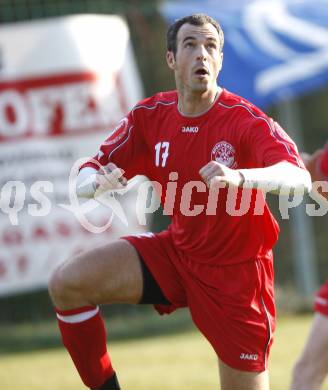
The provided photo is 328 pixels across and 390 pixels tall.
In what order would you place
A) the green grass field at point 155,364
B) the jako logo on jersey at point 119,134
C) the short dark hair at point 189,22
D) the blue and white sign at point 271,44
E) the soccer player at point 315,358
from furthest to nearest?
the blue and white sign at point 271,44 → the green grass field at point 155,364 → the soccer player at point 315,358 → the jako logo on jersey at point 119,134 → the short dark hair at point 189,22

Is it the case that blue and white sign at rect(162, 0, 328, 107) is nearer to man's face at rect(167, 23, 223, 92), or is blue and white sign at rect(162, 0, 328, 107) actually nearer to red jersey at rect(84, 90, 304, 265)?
red jersey at rect(84, 90, 304, 265)

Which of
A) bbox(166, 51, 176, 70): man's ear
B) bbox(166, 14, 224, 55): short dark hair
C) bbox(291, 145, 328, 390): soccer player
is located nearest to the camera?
bbox(166, 14, 224, 55): short dark hair

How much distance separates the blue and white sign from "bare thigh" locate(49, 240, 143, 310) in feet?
16.5

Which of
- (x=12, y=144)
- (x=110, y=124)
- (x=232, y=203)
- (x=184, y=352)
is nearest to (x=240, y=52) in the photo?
(x=110, y=124)

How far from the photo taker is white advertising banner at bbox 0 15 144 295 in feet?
30.4

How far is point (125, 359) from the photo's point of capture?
334 inches

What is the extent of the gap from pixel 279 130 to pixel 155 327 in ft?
18.4

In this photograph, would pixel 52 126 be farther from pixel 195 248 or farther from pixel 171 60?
pixel 195 248

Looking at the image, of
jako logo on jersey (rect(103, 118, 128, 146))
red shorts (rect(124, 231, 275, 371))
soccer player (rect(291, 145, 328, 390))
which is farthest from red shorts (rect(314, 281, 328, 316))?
jako logo on jersey (rect(103, 118, 128, 146))

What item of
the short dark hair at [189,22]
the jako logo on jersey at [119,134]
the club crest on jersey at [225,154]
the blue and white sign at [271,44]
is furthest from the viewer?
the blue and white sign at [271,44]

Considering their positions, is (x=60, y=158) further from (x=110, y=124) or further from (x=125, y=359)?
(x=125, y=359)

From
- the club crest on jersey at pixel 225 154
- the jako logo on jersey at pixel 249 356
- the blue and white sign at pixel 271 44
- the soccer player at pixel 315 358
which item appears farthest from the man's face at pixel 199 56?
the blue and white sign at pixel 271 44

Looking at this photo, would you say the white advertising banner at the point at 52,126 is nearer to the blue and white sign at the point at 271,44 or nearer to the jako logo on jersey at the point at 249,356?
the blue and white sign at the point at 271,44

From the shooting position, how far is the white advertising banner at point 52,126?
364 inches
